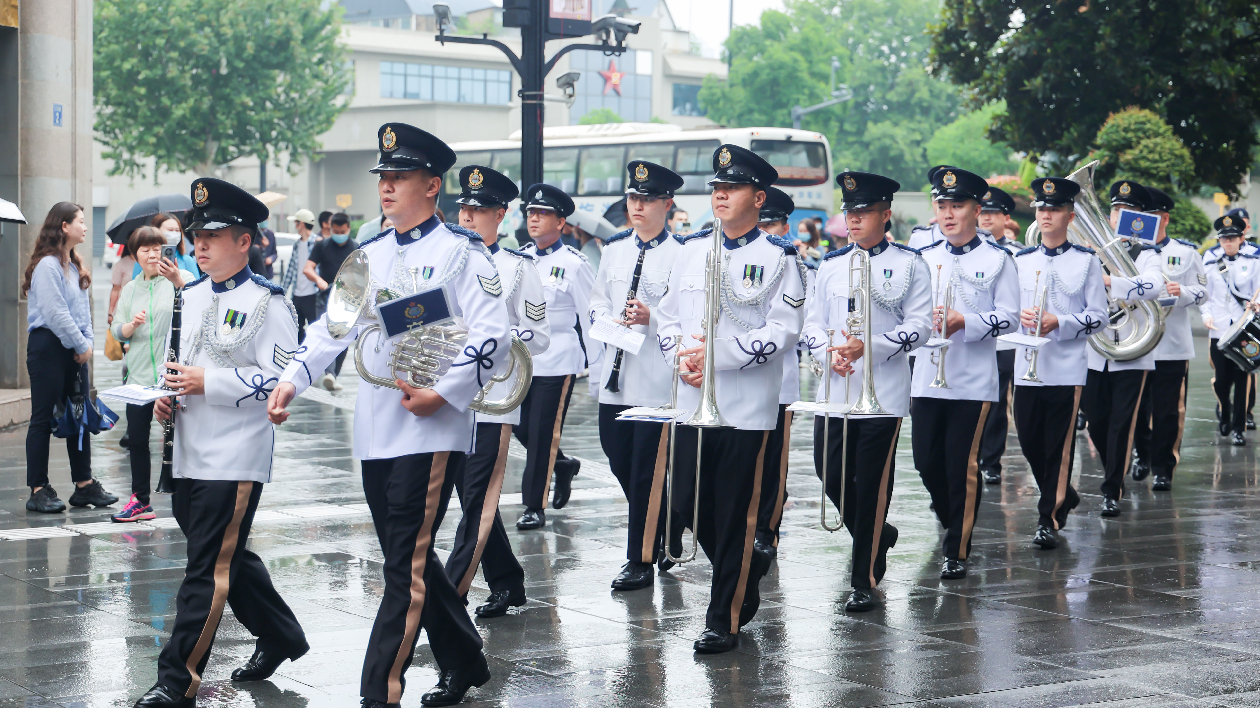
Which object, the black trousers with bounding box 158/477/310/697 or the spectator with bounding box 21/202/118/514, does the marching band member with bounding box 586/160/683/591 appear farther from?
the spectator with bounding box 21/202/118/514

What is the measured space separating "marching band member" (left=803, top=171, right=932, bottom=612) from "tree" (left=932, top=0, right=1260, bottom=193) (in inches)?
568

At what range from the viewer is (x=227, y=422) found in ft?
17.4

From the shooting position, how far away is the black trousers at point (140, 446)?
29.0ft

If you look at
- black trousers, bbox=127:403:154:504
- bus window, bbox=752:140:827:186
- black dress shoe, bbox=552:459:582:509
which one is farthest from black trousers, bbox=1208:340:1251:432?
bus window, bbox=752:140:827:186

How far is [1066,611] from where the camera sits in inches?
263

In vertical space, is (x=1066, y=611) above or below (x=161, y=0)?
below

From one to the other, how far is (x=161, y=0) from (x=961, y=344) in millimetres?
40057

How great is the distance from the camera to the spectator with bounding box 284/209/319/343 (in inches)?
680

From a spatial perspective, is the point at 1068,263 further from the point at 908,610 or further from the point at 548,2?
the point at 548,2

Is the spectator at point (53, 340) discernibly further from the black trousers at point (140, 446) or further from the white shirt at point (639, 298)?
the white shirt at point (639, 298)

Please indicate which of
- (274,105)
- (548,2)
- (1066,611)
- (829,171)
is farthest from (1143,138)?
(274,105)

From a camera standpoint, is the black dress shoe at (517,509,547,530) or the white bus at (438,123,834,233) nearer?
the black dress shoe at (517,509,547,530)

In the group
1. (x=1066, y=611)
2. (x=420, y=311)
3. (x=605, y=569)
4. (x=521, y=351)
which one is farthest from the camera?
(x=605, y=569)

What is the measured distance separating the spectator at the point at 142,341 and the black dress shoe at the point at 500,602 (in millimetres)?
3231
